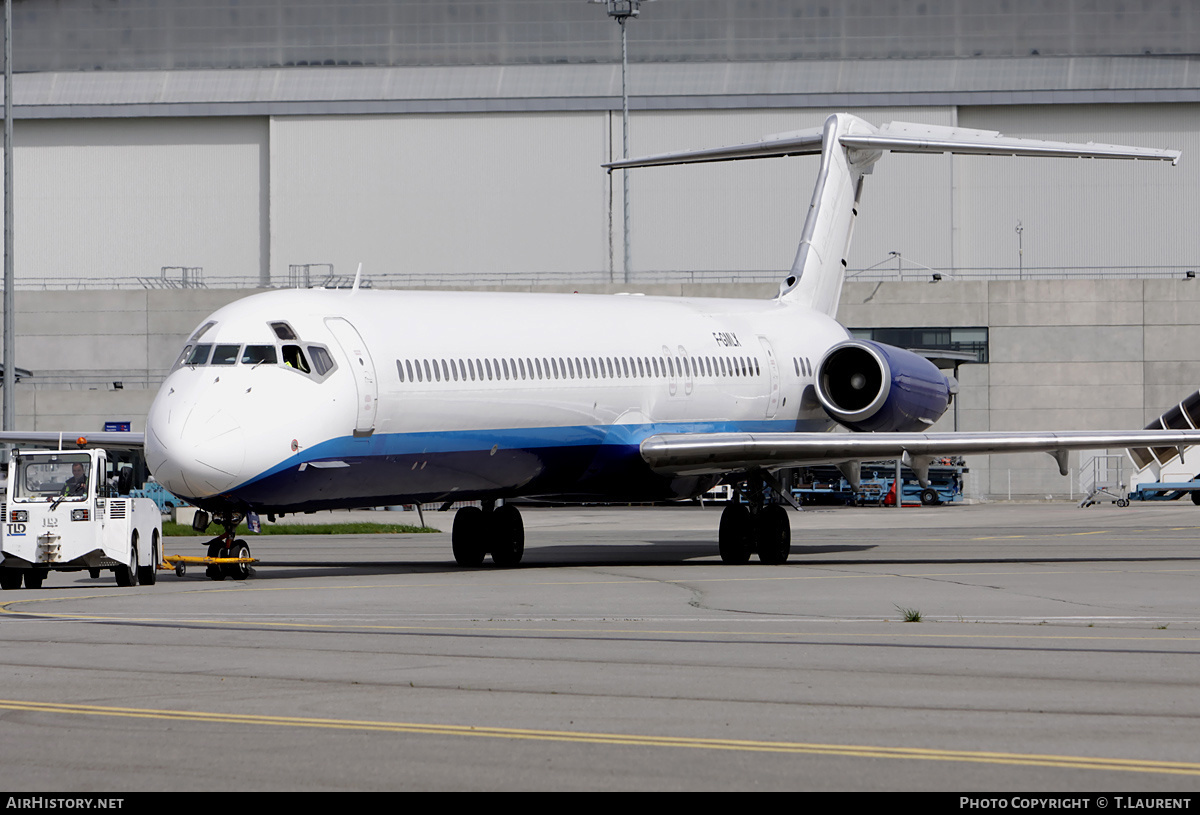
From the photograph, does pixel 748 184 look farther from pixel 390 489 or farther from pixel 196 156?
pixel 390 489

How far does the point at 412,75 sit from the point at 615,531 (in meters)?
30.7

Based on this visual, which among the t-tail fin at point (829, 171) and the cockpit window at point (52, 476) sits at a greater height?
the t-tail fin at point (829, 171)

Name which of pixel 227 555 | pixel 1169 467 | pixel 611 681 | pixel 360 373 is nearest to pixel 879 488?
Answer: pixel 1169 467

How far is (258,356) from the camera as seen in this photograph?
18.9 m

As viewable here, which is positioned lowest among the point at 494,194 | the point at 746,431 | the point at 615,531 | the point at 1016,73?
the point at 615,531

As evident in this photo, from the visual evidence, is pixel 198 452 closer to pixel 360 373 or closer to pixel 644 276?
pixel 360 373

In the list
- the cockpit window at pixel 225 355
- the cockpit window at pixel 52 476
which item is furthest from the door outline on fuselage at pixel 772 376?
the cockpit window at pixel 52 476

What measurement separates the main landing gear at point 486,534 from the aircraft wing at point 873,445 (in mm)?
2315

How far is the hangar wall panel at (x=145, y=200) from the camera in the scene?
199ft

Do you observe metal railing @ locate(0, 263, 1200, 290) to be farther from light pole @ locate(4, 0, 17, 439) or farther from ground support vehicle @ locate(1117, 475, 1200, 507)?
light pole @ locate(4, 0, 17, 439)

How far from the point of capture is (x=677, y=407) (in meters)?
24.6

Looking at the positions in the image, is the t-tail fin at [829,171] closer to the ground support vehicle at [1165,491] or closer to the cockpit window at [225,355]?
the cockpit window at [225,355]

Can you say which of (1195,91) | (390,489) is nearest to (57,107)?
(1195,91)

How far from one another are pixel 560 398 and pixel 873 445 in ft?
14.5
